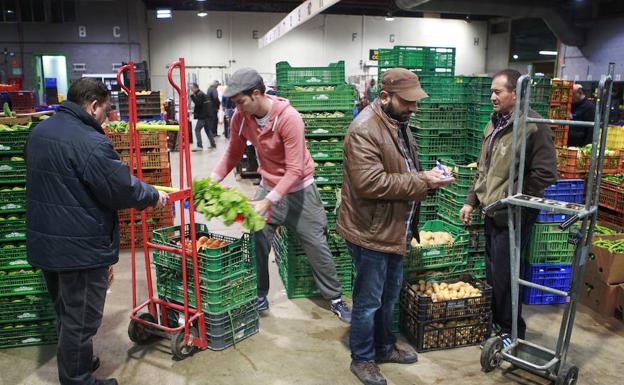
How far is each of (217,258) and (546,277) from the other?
2.69m

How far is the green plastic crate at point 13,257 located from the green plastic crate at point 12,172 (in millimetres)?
841

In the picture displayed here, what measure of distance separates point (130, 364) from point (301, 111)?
2.77m

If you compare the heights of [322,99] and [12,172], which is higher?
[322,99]

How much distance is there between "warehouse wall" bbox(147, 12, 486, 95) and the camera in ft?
68.0

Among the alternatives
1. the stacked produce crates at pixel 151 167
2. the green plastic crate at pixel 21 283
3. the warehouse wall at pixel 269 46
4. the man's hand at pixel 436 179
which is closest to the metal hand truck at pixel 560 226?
the man's hand at pixel 436 179

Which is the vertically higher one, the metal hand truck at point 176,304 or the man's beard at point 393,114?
the man's beard at point 393,114

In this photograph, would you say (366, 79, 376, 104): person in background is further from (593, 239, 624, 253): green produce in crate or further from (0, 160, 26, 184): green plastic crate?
(0, 160, 26, 184): green plastic crate

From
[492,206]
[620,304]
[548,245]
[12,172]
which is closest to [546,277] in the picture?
[548,245]

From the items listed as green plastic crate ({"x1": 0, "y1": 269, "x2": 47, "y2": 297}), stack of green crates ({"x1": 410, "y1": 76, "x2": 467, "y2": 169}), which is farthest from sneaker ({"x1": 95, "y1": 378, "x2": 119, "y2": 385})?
stack of green crates ({"x1": 410, "y1": 76, "x2": 467, "y2": 169})

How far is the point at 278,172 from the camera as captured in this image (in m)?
3.71

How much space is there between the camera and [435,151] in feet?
17.6

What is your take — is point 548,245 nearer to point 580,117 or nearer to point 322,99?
point 322,99

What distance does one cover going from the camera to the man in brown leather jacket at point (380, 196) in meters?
2.71

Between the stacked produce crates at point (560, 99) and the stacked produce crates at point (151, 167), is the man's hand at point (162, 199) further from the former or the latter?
the stacked produce crates at point (560, 99)
